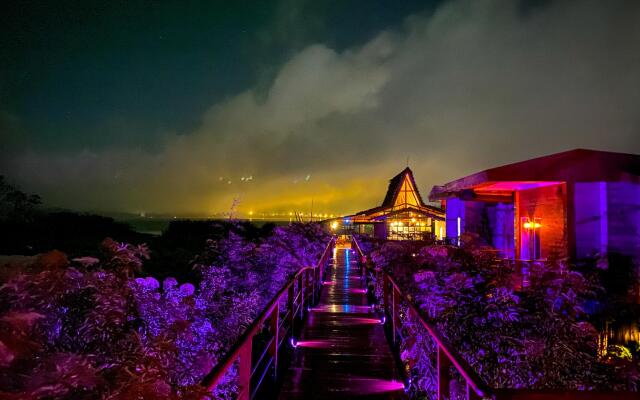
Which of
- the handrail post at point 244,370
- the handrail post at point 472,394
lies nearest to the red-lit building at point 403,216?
the handrail post at point 244,370

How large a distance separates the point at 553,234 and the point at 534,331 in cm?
889

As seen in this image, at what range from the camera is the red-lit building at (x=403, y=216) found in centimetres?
2525

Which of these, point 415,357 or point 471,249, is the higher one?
point 471,249

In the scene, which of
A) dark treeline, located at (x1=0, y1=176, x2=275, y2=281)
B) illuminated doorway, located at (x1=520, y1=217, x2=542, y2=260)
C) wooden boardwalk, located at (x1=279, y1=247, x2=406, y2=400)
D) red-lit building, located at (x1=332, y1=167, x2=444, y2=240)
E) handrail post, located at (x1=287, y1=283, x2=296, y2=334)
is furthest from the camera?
dark treeline, located at (x1=0, y1=176, x2=275, y2=281)

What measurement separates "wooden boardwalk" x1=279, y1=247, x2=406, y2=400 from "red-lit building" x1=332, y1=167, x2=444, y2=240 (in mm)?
13214

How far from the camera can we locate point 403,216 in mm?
26078

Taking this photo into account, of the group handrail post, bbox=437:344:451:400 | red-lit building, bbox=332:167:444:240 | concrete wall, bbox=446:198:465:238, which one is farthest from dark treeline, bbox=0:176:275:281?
handrail post, bbox=437:344:451:400

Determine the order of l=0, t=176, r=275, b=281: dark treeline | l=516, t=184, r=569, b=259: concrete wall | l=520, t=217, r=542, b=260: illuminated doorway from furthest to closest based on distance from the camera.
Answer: l=0, t=176, r=275, b=281: dark treeline
l=520, t=217, r=542, b=260: illuminated doorway
l=516, t=184, r=569, b=259: concrete wall

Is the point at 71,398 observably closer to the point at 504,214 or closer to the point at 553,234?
the point at 553,234

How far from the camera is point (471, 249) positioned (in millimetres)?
5738

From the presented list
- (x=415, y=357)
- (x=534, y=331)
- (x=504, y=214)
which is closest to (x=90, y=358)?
(x=415, y=357)

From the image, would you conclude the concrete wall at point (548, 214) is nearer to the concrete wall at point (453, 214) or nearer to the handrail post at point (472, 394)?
the concrete wall at point (453, 214)

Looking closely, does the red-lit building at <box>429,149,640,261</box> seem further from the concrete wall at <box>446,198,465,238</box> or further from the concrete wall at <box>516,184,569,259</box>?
the concrete wall at <box>446,198,465,238</box>

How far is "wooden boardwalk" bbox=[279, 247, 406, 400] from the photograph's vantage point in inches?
175
